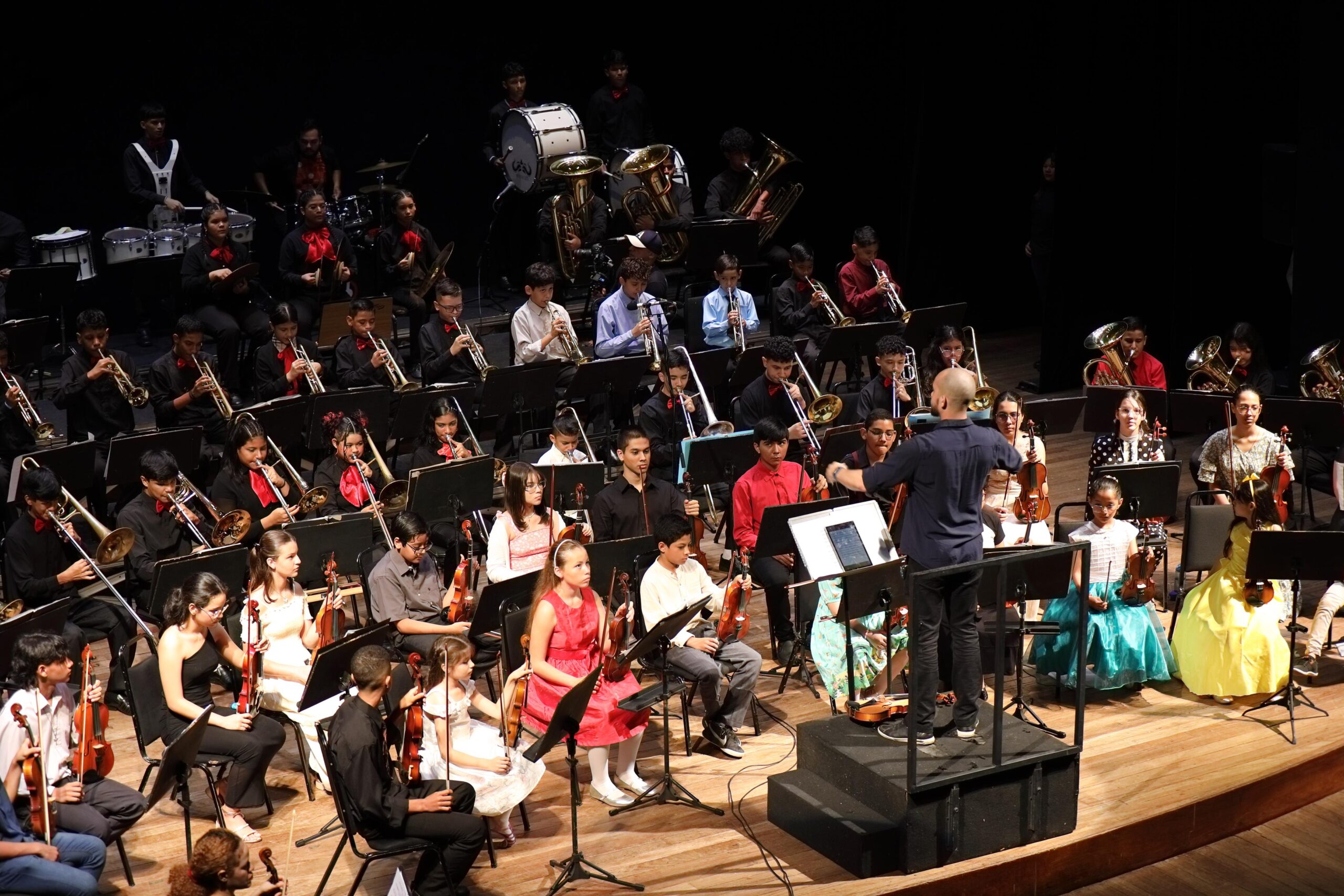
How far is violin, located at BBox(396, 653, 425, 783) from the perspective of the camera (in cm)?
549

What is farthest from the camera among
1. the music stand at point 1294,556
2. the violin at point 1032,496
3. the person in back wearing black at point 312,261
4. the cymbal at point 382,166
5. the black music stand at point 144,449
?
the cymbal at point 382,166

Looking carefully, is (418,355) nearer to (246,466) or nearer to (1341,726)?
(246,466)

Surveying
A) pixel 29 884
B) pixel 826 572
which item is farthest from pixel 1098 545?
pixel 29 884

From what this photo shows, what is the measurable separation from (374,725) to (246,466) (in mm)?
2677

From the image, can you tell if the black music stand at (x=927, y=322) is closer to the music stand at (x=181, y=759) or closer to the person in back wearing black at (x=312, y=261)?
the person in back wearing black at (x=312, y=261)

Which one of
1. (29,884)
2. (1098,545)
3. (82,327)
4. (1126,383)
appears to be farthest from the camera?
(1126,383)

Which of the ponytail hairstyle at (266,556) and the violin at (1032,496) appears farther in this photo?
the violin at (1032,496)

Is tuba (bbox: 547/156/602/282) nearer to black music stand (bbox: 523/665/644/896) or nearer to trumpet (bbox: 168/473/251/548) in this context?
trumpet (bbox: 168/473/251/548)

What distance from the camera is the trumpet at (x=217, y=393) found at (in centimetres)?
862

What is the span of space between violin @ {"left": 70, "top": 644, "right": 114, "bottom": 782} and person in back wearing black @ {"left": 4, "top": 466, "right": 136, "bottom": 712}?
3.93 feet

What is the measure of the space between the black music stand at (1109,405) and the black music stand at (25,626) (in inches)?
211

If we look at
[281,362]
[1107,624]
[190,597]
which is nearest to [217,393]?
[281,362]

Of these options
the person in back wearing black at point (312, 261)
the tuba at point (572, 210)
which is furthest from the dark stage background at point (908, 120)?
the person in back wearing black at point (312, 261)

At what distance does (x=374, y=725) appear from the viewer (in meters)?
5.40
